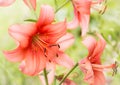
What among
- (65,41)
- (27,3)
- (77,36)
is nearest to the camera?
(27,3)

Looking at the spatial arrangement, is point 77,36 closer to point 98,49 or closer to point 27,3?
point 98,49

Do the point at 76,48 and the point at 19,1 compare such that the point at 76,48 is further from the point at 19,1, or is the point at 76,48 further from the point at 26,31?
the point at 26,31

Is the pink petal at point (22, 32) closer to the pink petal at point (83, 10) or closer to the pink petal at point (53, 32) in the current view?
the pink petal at point (53, 32)

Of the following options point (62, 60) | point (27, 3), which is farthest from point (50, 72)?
point (27, 3)

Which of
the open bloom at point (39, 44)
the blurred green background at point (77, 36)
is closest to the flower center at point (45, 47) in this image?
the open bloom at point (39, 44)

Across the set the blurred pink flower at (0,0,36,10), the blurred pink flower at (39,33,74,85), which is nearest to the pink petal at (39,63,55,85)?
the blurred pink flower at (39,33,74,85)
